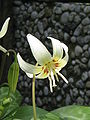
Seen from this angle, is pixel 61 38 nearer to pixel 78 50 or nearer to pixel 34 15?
pixel 78 50

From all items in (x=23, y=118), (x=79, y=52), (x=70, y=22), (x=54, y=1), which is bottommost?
(x=23, y=118)

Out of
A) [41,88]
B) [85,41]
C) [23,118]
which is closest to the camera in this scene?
[23,118]

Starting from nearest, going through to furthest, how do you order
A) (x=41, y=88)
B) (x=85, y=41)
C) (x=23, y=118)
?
(x=23, y=118), (x=85, y=41), (x=41, y=88)

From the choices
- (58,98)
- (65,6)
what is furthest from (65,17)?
(58,98)

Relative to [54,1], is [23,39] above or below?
below

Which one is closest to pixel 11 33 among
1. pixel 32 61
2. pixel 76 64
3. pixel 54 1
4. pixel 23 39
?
pixel 23 39

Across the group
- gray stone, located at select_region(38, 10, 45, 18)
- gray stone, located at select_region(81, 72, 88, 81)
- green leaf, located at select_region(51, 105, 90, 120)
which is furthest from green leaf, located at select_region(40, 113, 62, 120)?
gray stone, located at select_region(38, 10, 45, 18)

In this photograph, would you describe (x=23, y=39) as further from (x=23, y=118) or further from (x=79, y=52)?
(x=23, y=118)

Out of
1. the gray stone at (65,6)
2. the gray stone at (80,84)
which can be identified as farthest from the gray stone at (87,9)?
the gray stone at (80,84)
